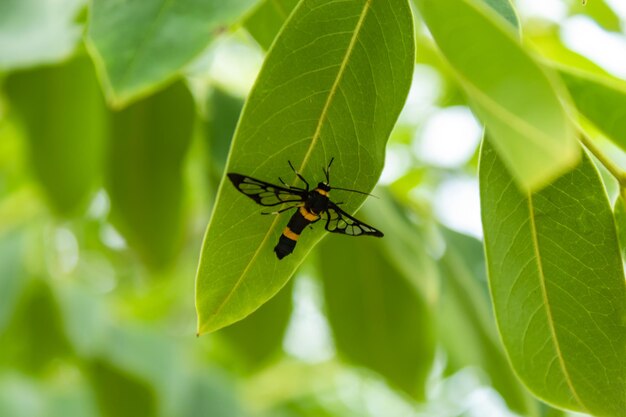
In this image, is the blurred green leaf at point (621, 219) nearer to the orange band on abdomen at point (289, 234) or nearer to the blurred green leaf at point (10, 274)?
the orange band on abdomen at point (289, 234)

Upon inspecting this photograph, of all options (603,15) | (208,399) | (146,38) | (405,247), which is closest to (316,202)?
(146,38)

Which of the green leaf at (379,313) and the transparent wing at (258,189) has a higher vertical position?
the transparent wing at (258,189)

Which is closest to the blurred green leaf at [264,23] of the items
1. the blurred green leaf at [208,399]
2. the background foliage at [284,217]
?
the background foliage at [284,217]

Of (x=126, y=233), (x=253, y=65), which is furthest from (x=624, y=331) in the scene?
(x=253, y=65)

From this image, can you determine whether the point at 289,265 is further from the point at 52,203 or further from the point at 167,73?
the point at 52,203

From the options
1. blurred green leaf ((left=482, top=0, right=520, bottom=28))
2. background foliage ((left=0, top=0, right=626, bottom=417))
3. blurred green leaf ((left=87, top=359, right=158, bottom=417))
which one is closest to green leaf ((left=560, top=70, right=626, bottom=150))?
background foliage ((left=0, top=0, right=626, bottom=417))

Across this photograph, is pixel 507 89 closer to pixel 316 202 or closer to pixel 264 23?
pixel 316 202

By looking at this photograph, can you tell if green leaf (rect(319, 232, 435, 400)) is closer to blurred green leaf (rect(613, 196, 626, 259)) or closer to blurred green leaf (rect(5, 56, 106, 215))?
blurred green leaf (rect(5, 56, 106, 215))
